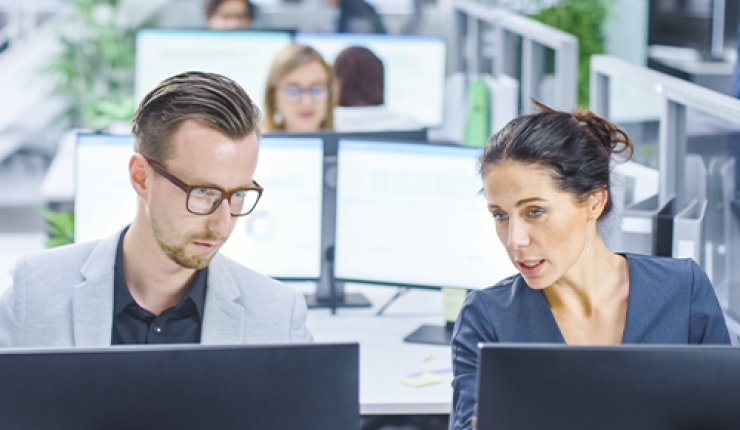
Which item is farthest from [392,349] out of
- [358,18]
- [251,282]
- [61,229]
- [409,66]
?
[358,18]

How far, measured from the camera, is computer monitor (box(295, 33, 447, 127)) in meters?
4.43

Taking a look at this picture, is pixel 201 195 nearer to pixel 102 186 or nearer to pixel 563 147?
pixel 563 147

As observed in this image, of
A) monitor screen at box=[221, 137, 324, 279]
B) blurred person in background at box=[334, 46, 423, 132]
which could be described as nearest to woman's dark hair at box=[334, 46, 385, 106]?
blurred person in background at box=[334, 46, 423, 132]

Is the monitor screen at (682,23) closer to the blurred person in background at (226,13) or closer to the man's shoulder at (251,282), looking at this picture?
the blurred person in background at (226,13)

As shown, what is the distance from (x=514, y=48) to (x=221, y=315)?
2597 millimetres

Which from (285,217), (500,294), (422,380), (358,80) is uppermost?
(358,80)

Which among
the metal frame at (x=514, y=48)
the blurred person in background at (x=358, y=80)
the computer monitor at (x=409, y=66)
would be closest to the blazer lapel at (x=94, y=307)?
the metal frame at (x=514, y=48)

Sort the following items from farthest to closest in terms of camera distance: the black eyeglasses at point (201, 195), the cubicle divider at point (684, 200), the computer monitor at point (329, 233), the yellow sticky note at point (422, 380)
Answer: the computer monitor at point (329, 233), the yellow sticky note at point (422, 380), the cubicle divider at point (684, 200), the black eyeglasses at point (201, 195)

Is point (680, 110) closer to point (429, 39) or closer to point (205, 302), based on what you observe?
point (205, 302)

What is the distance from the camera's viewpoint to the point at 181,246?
4.71ft

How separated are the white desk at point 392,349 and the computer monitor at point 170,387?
33.3 inches

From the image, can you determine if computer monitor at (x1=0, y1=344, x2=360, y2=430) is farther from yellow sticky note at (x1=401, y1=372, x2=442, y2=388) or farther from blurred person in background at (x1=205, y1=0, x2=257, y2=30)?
blurred person in background at (x1=205, y1=0, x2=257, y2=30)

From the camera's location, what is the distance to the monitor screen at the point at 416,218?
2127 millimetres

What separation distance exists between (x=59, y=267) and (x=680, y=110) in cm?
132
